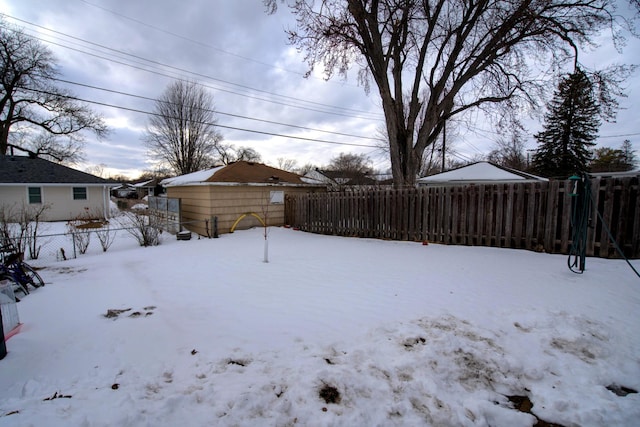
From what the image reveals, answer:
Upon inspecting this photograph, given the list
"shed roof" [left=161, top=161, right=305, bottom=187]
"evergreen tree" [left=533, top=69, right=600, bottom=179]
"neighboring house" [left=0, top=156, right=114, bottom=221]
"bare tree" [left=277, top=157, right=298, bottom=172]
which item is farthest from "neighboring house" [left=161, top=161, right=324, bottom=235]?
"bare tree" [left=277, top=157, right=298, bottom=172]

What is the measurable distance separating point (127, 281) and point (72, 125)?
2839 centimetres

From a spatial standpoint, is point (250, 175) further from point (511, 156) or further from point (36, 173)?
point (511, 156)

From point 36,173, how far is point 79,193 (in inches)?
95.4

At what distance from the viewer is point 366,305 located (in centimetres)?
367

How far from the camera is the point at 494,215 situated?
21.9ft

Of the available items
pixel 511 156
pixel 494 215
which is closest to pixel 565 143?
pixel 511 156

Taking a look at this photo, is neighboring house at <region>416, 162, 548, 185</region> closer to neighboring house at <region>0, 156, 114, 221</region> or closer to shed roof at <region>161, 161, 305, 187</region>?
shed roof at <region>161, 161, 305, 187</region>

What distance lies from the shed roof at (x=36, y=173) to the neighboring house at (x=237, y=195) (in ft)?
32.2

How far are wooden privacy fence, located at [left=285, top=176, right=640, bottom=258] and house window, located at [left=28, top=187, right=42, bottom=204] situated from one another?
61.6ft

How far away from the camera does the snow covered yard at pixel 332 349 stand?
6.28 feet

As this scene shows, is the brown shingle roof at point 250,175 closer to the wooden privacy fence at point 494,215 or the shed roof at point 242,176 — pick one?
the shed roof at point 242,176

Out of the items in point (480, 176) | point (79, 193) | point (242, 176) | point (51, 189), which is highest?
point (480, 176)

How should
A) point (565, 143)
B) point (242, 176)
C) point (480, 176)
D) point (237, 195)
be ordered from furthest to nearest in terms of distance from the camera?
point (565, 143)
point (480, 176)
point (242, 176)
point (237, 195)

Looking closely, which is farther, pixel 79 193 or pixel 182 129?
pixel 182 129
